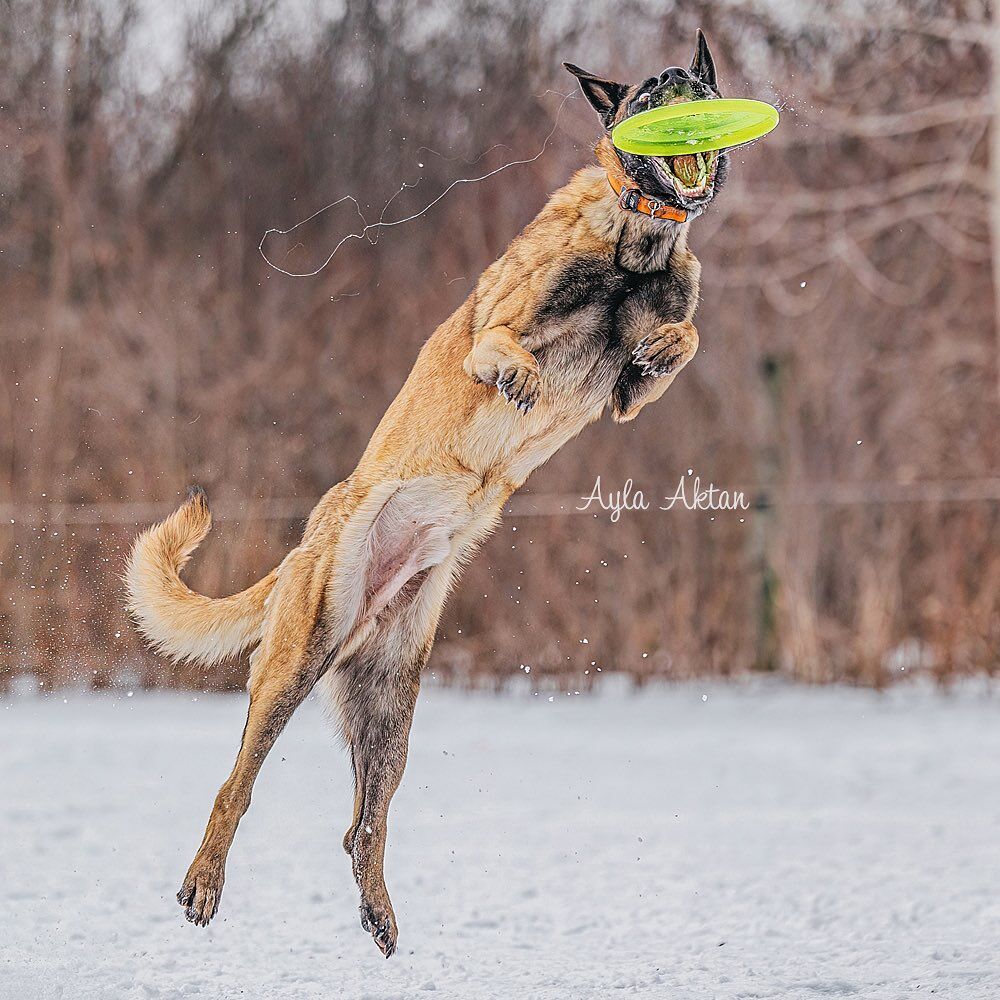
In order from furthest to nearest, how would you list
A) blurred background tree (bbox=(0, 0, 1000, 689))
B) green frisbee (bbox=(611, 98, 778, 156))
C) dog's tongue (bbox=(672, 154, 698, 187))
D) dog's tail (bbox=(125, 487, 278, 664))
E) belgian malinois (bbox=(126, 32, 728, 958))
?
blurred background tree (bbox=(0, 0, 1000, 689))
dog's tail (bbox=(125, 487, 278, 664))
belgian malinois (bbox=(126, 32, 728, 958))
dog's tongue (bbox=(672, 154, 698, 187))
green frisbee (bbox=(611, 98, 778, 156))

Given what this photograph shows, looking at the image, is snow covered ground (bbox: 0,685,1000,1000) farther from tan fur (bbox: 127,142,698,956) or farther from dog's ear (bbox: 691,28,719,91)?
dog's ear (bbox: 691,28,719,91)

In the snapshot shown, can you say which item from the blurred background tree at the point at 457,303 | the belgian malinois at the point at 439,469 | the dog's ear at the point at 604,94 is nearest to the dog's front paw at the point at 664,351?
the belgian malinois at the point at 439,469

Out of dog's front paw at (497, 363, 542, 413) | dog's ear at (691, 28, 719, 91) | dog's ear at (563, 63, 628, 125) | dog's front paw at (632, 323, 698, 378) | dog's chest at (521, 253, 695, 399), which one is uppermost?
dog's ear at (691, 28, 719, 91)

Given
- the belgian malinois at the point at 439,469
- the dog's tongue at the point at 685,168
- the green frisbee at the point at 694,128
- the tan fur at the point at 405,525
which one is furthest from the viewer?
the tan fur at the point at 405,525

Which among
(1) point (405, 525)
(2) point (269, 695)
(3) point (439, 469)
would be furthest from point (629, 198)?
(2) point (269, 695)

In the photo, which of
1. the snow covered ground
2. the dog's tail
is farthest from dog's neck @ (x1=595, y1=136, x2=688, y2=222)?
the snow covered ground

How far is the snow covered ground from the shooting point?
4.98 m

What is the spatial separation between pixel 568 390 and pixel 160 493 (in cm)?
548

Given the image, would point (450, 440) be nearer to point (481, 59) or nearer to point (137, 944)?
point (137, 944)

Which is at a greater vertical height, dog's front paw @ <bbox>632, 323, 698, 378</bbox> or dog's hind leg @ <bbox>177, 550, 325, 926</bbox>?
dog's front paw @ <bbox>632, 323, 698, 378</bbox>

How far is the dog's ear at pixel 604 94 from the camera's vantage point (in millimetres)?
4078

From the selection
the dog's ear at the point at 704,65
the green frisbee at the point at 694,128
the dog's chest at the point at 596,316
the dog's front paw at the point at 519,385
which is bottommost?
the dog's front paw at the point at 519,385

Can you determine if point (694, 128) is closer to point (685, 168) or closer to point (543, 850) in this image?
point (685, 168)

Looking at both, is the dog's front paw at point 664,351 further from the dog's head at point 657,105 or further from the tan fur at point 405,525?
the dog's head at point 657,105
